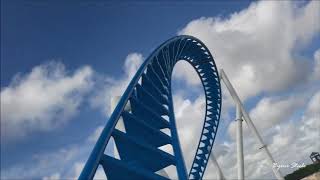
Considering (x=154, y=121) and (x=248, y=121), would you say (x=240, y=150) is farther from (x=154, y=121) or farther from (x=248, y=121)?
(x=154, y=121)

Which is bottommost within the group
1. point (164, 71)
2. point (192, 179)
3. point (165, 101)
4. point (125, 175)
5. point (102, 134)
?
point (125, 175)

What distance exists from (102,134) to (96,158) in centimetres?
111

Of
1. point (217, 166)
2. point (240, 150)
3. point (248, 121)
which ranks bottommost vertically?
point (240, 150)

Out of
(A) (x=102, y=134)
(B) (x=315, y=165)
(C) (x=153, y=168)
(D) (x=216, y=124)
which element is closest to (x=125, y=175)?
(A) (x=102, y=134)

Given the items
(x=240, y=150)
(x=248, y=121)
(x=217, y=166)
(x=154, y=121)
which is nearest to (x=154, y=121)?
(x=154, y=121)

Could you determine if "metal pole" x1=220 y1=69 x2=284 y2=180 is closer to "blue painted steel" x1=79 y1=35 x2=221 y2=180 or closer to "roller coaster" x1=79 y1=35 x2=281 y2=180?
"roller coaster" x1=79 y1=35 x2=281 y2=180

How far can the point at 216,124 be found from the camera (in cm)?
2977

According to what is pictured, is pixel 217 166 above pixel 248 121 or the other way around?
the other way around

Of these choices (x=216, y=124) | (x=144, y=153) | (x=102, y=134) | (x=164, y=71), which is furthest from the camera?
(x=216, y=124)

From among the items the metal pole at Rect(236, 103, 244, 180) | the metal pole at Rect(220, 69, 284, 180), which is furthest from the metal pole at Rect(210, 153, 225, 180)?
the metal pole at Rect(236, 103, 244, 180)

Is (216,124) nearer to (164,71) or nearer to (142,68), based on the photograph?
(164,71)

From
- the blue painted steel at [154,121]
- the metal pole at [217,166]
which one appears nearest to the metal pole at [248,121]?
the blue painted steel at [154,121]

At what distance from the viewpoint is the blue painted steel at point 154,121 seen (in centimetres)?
1230

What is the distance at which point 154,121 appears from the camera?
1800 cm
